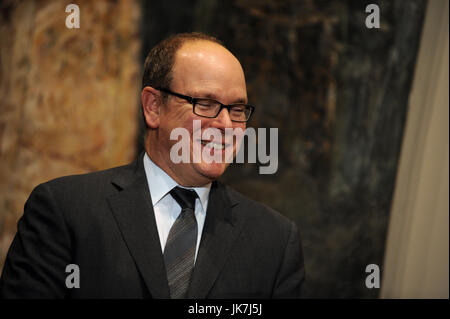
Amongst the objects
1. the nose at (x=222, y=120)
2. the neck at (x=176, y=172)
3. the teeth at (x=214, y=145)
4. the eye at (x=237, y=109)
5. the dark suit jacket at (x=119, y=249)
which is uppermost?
the eye at (x=237, y=109)

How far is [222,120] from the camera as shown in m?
1.68

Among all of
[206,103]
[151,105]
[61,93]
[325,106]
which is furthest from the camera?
[325,106]

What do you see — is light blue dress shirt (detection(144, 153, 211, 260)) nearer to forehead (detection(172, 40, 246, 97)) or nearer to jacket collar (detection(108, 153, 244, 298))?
jacket collar (detection(108, 153, 244, 298))

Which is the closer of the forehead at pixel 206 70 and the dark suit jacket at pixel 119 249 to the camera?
the dark suit jacket at pixel 119 249

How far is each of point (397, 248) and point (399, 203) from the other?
31 centimetres

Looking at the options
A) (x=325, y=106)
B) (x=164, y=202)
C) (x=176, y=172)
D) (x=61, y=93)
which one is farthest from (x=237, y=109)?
(x=61, y=93)

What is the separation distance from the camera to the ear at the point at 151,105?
1802 mm

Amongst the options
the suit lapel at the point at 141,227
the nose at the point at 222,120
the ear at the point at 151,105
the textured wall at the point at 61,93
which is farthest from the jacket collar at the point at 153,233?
the textured wall at the point at 61,93

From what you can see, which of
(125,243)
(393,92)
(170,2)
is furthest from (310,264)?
(170,2)

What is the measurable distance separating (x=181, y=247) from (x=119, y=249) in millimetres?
231

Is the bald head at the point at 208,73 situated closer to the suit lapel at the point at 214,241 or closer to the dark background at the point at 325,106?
the suit lapel at the point at 214,241

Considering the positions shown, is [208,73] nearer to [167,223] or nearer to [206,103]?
[206,103]

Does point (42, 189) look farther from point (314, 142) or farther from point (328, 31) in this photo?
point (328, 31)

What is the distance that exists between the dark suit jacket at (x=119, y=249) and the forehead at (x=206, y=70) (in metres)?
0.42
